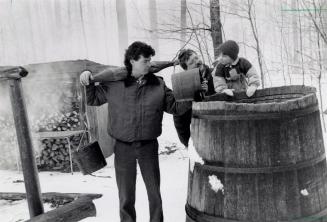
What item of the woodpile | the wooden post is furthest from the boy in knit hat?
the woodpile

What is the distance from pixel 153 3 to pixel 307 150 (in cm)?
2857

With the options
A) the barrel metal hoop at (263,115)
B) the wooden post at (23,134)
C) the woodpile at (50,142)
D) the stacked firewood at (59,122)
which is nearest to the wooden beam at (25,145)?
the wooden post at (23,134)

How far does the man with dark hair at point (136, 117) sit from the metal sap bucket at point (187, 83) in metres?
0.15

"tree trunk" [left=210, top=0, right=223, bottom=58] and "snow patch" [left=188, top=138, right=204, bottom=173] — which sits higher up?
"tree trunk" [left=210, top=0, right=223, bottom=58]

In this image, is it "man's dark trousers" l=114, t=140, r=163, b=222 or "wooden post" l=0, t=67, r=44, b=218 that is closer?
"man's dark trousers" l=114, t=140, r=163, b=222

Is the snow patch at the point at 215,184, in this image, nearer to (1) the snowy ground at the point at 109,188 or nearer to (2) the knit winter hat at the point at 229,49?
(1) the snowy ground at the point at 109,188

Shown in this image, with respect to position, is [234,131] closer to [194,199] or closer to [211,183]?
[211,183]

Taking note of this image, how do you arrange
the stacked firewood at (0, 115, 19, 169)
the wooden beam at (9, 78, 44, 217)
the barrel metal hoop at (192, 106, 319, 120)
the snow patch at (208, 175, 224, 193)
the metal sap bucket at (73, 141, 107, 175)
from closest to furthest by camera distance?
1. the barrel metal hoop at (192, 106, 319, 120)
2. the snow patch at (208, 175, 224, 193)
3. the metal sap bucket at (73, 141, 107, 175)
4. the wooden beam at (9, 78, 44, 217)
5. the stacked firewood at (0, 115, 19, 169)

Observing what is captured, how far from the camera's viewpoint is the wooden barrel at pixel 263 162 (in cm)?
266

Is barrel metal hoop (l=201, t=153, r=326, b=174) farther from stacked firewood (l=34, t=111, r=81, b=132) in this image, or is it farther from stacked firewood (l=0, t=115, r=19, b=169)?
stacked firewood (l=0, t=115, r=19, b=169)

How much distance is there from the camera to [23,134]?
3.92 meters

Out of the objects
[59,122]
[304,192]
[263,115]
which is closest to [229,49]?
[263,115]

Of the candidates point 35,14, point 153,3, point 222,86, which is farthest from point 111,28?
point 222,86

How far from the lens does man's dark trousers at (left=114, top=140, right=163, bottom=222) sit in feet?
11.7
